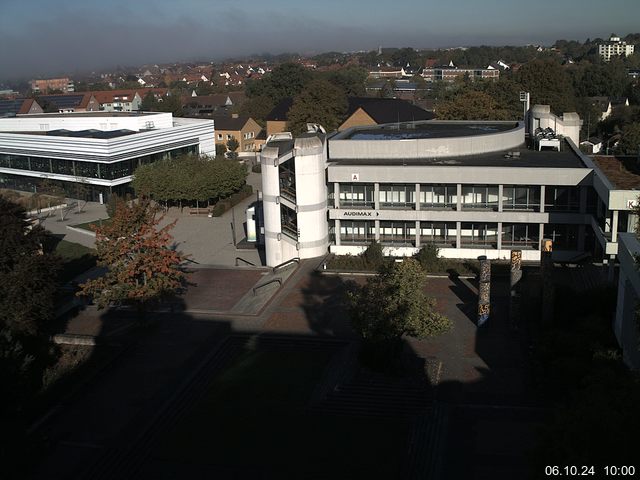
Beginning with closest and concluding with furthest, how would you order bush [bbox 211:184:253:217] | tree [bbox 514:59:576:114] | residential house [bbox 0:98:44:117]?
1. bush [bbox 211:184:253:217]
2. tree [bbox 514:59:576:114]
3. residential house [bbox 0:98:44:117]

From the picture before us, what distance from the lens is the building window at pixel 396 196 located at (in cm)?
3616

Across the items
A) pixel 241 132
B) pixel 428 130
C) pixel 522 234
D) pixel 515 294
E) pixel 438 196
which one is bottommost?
pixel 515 294

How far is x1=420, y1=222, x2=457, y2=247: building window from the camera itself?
36.2m

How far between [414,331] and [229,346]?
7.40 meters

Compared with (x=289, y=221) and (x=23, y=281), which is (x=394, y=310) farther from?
(x=289, y=221)

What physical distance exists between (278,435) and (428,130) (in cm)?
2847

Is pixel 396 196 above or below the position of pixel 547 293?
above

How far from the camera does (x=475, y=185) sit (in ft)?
116

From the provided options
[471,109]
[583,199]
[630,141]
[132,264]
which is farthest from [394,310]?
[471,109]

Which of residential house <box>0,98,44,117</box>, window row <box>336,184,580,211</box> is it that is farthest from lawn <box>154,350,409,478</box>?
residential house <box>0,98,44,117</box>

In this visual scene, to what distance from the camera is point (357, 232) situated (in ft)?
123

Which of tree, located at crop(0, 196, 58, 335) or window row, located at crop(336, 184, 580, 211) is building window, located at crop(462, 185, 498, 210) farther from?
tree, located at crop(0, 196, 58, 335)

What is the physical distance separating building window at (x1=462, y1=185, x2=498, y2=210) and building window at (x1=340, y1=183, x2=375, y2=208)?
4689mm

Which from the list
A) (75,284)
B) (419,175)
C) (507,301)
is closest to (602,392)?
(507,301)
